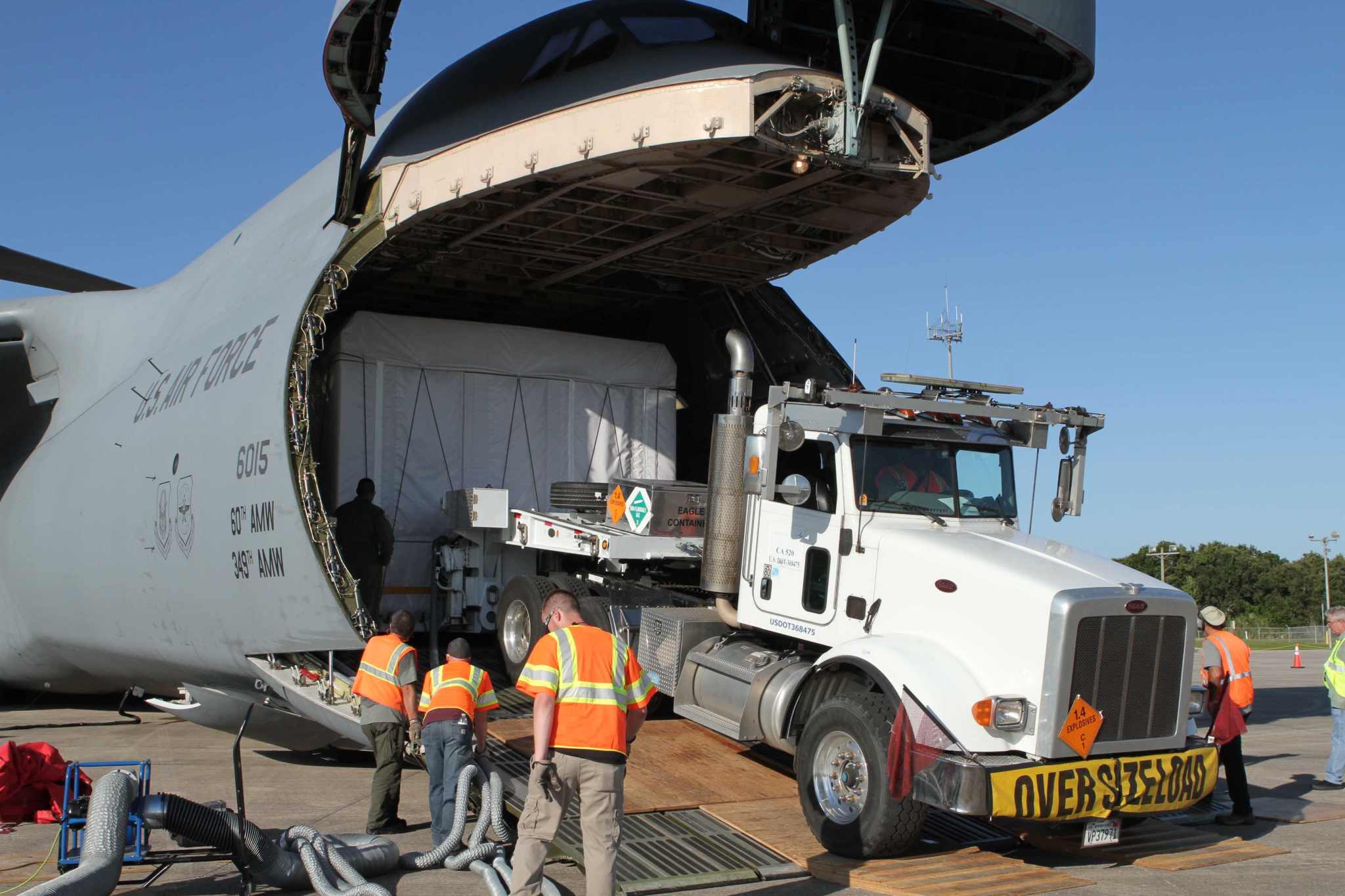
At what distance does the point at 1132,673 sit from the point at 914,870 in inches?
73.4

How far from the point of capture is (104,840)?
20.8ft

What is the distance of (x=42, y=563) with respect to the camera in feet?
47.5

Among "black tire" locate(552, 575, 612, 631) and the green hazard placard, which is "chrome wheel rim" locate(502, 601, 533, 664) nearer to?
"black tire" locate(552, 575, 612, 631)

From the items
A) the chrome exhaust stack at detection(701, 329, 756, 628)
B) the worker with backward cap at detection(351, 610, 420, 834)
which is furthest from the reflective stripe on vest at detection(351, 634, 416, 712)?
the chrome exhaust stack at detection(701, 329, 756, 628)

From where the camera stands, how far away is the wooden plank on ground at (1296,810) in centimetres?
912

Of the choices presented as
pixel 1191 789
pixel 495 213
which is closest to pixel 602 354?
pixel 495 213

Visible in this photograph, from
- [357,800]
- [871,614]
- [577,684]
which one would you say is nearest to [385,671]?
[357,800]

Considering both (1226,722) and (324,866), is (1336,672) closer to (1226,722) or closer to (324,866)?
(1226,722)

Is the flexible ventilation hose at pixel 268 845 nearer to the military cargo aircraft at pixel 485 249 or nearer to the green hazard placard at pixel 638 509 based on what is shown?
the military cargo aircraft at pixel 485 249

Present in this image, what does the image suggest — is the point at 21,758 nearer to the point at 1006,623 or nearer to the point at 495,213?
the point at 495,213

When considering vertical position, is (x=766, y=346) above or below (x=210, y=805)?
above

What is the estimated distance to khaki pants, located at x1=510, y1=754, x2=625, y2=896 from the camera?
551 cm

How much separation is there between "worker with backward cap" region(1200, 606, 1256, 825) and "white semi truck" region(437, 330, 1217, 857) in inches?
58.6

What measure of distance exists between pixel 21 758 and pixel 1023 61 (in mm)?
9586
